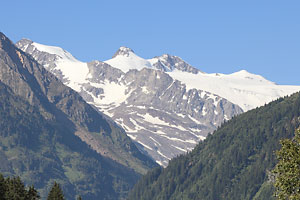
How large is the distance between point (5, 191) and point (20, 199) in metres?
3.66

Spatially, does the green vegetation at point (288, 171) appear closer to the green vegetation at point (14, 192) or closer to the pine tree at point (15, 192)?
the green vegetation at point (14, 192)

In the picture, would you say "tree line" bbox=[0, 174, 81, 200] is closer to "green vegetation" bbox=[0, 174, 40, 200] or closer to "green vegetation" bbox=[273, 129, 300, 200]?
"green vegetation" bbox=[0, 174, 40, 200]

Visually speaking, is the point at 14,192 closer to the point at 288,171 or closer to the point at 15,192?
the point at 15,192

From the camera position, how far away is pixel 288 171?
6500 centimetres

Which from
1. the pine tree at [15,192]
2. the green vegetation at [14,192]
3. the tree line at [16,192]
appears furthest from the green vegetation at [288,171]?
the pine tree at [15,192]

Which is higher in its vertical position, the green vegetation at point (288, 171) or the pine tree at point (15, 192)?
the green vegetation at point (288, 171)

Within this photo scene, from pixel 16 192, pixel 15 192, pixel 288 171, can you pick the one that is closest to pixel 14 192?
pixel 15 192

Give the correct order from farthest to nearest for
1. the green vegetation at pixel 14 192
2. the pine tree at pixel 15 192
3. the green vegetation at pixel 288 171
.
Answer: the pine tree at pixel 15 192, the green vegetation at pixel 14 192, the green vegetation at pixel 288 171

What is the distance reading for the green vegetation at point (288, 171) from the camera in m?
64.2

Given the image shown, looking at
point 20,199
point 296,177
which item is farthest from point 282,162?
point 20,199

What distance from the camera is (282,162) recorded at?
65875 millimetres

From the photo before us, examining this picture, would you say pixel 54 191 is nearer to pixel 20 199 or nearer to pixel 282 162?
pixel 20 199

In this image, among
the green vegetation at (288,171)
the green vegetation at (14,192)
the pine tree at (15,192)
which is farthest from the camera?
the pine tree at (15,192)

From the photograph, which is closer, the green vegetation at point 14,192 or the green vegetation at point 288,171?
the green vegetation at point 288,171
